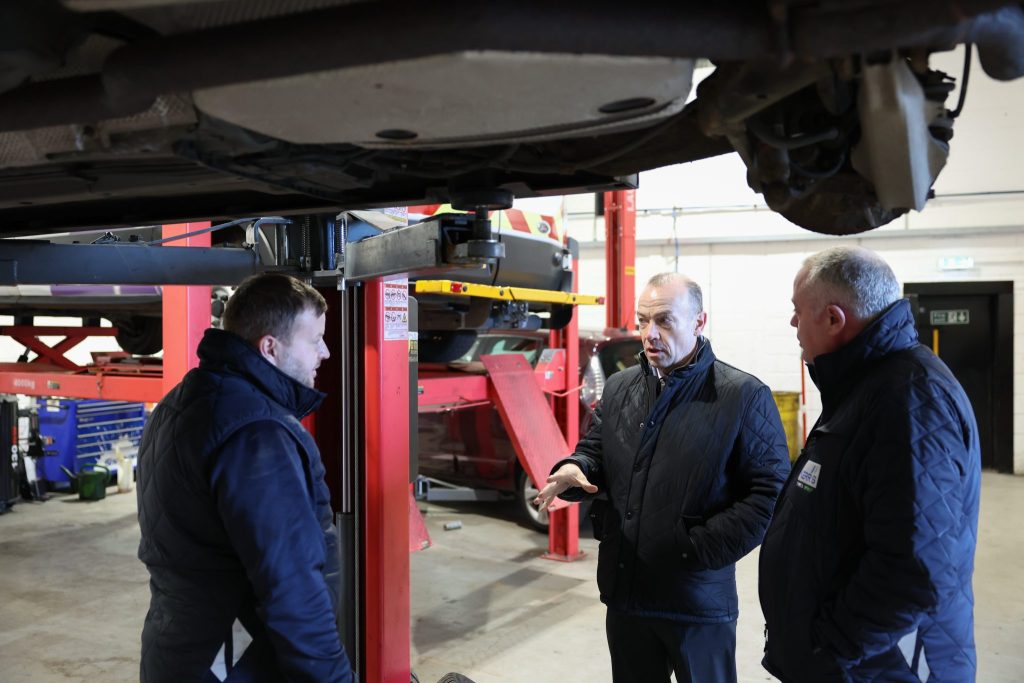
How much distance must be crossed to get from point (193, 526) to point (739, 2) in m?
1.36

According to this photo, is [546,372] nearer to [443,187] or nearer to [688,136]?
[443,187]

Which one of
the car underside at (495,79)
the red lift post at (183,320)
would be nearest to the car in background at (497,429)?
the red lift post at (183,320)

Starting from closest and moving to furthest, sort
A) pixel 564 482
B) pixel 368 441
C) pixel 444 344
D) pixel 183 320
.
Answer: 1. pixel 564 482
2. pixel 368 441
3. pixel 183 320
4. pixel 444 344

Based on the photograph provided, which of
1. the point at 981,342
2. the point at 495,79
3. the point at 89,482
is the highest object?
the point at 495,79

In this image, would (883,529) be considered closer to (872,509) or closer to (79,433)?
(872,509)

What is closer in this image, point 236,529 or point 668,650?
point 236,529

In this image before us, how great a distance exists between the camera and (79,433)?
764cm

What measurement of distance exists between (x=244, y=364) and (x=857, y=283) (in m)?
1.32

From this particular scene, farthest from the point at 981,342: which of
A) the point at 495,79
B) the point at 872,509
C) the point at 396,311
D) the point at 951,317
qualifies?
the point at 495,79

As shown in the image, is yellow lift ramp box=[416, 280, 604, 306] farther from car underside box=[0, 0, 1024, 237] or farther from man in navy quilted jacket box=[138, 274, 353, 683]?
car underside box=[0, 0, 1024, 237]

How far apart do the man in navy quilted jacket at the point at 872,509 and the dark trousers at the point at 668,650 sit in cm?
41

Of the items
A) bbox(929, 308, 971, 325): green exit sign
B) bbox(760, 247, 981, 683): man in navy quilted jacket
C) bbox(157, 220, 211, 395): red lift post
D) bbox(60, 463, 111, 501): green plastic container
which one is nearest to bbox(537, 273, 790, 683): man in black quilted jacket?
bbox(760, 247, 981, 683): man in navy quilted jacket

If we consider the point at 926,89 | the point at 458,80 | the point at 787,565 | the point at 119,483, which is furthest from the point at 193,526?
the point at 119,483

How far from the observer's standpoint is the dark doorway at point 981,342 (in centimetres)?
927
